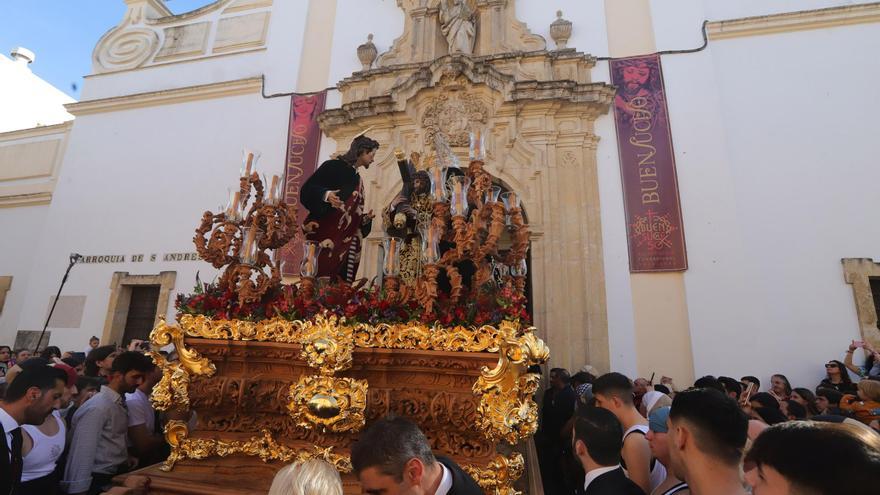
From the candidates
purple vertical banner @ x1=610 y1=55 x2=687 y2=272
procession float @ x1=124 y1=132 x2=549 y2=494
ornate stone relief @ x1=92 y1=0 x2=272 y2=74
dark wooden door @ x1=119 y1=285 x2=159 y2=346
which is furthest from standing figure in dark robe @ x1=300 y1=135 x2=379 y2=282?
ornate stone relief @ x1=92 y1=0 x2=272 y2=74

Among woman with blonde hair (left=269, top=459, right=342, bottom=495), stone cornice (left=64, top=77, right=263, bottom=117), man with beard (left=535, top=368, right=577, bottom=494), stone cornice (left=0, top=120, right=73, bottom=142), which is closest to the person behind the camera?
woman with blonde hair (left=269, top=459, right=342, bottom=495)

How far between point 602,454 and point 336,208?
2.18m

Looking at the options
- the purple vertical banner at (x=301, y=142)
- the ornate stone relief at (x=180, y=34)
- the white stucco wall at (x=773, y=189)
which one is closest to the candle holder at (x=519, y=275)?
the white stucco wall at (x=773, y=189)

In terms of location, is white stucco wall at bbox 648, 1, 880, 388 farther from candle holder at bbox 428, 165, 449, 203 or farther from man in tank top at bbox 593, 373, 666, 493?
candle holder at bbox 428, 165, 449, 203

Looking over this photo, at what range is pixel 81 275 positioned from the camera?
28.5 feet

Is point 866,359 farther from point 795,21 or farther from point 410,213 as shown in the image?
point 410,213

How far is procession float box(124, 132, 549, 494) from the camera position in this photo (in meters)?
2.25

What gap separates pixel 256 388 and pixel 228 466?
1.48 feet

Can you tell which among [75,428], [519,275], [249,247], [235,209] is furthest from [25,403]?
[519,275]

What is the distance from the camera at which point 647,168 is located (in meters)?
7.01

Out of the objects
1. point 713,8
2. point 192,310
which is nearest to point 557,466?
point 192,310

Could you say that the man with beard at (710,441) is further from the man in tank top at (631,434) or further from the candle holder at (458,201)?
the candle holder at (458,201)

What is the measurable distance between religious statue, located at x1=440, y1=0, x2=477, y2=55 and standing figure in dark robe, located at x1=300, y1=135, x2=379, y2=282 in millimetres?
5499

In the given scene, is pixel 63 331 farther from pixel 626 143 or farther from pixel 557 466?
pixel 626 143
